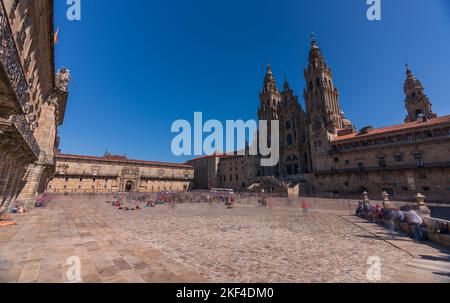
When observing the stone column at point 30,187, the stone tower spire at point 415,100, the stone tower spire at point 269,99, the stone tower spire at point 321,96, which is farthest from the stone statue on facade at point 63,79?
the stone tower spire at point 415,100

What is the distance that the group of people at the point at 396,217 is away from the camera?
774 cm

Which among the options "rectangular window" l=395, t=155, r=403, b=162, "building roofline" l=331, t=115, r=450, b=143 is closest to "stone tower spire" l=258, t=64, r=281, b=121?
"building roofline" l=331, t=115, r=450, b=143

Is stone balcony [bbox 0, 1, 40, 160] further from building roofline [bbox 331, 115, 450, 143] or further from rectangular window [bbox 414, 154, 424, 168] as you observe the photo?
building roofline [bbox 331, 115, 450, 143]

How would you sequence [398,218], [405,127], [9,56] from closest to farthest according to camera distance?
[9,56]
[398,218]
[405,127]

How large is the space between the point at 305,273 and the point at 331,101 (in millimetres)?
49786

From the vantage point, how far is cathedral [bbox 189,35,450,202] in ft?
87.6

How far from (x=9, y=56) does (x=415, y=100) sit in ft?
231

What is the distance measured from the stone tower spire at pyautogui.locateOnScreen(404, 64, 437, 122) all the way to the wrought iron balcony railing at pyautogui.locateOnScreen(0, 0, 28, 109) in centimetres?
6724

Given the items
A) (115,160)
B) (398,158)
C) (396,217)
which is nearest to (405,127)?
(398,158)

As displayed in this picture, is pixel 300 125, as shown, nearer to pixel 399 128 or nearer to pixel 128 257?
pixel 399 128

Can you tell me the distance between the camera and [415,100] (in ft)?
160

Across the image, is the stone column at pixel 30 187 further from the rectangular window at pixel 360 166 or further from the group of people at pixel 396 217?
the rectangular window at pixel 360 166

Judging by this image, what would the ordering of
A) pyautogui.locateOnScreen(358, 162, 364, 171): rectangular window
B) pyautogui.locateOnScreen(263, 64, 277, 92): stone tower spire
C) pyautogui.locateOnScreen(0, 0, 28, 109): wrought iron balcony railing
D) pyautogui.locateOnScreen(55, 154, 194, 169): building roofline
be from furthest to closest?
pyautogui.locateOnScreen(263, 64, 277, 92): stone tower spire → pyautogui.locateOnScreen(55, 154, 194, 169): building roofline → pyautogui.locateOnScreen(358, 162, 364, 171): rectangular window → pyautogui.locateOnScreen(0, 0, 28, 109): wrought iron balcony railing

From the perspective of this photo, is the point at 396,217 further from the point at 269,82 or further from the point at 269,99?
the point at 269,82
